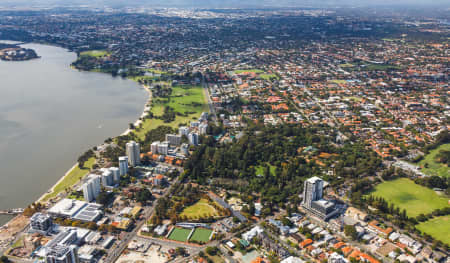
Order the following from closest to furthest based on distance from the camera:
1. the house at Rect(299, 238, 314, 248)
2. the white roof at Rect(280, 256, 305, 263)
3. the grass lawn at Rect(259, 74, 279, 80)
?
the white roof at Rect(280, 256, 305, 263), the house at Rect(299, 238, 314, 248), the grass lawn at Rect(259, 74, 279, 80)

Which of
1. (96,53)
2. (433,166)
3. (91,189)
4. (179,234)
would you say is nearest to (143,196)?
(91,189)

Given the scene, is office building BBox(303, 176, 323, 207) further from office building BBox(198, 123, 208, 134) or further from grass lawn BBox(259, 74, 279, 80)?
grass lawn BBox(259, 74, 279, 80)

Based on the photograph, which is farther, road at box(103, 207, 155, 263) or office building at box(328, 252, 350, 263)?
road at box(103, 207, 155, 263)

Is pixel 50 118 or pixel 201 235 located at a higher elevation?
pixel 50 118

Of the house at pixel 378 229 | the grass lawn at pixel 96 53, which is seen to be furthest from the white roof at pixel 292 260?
the grass lawn at pixel 96 53

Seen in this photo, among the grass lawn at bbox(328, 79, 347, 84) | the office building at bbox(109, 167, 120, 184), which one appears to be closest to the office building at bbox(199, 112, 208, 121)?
the office building at bbox(109, 167, 120, 184)

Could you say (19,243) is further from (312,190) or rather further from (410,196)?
(410,196)
